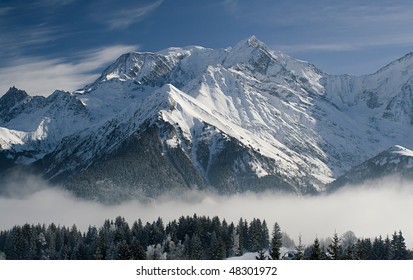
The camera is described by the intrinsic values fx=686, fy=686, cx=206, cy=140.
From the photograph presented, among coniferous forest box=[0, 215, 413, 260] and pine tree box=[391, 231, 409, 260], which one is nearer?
coniferous forest box=[0, 215, 413, 260]

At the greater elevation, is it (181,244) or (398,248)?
(181,244)

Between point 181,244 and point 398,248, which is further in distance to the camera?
point 181,244

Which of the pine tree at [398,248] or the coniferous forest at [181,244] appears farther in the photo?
the pine tree at [398,248]
